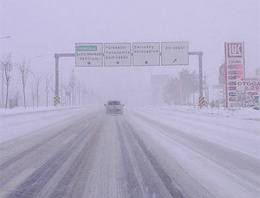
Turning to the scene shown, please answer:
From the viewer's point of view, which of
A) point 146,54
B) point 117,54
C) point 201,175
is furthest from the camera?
point 117,54

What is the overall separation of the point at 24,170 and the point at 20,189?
1.41m

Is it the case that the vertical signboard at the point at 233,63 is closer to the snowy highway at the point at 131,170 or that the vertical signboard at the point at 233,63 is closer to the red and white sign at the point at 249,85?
the red and white sign at the point at 249,85

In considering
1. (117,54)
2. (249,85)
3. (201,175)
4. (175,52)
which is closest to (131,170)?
(201,175)

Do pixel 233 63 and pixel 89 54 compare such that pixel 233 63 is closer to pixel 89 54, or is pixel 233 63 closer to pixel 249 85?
pixel 249 85

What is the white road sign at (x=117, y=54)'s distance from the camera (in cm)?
2891

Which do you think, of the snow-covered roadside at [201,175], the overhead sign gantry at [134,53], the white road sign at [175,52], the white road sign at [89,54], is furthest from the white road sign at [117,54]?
the snow-covered roadside at [201,175]

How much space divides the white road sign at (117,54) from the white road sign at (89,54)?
0.66m

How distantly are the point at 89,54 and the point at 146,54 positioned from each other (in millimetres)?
5838

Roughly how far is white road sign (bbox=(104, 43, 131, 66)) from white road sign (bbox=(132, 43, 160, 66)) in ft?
2.32

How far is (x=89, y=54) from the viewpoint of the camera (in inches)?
1159

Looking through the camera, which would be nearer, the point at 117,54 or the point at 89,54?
the point at 117,54

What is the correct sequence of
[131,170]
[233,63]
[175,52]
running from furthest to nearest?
[233,63]
[175,52]
[131,170]

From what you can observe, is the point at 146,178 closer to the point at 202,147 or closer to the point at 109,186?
the point at 109,186

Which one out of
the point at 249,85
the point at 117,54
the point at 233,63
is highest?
the point at 117,54
